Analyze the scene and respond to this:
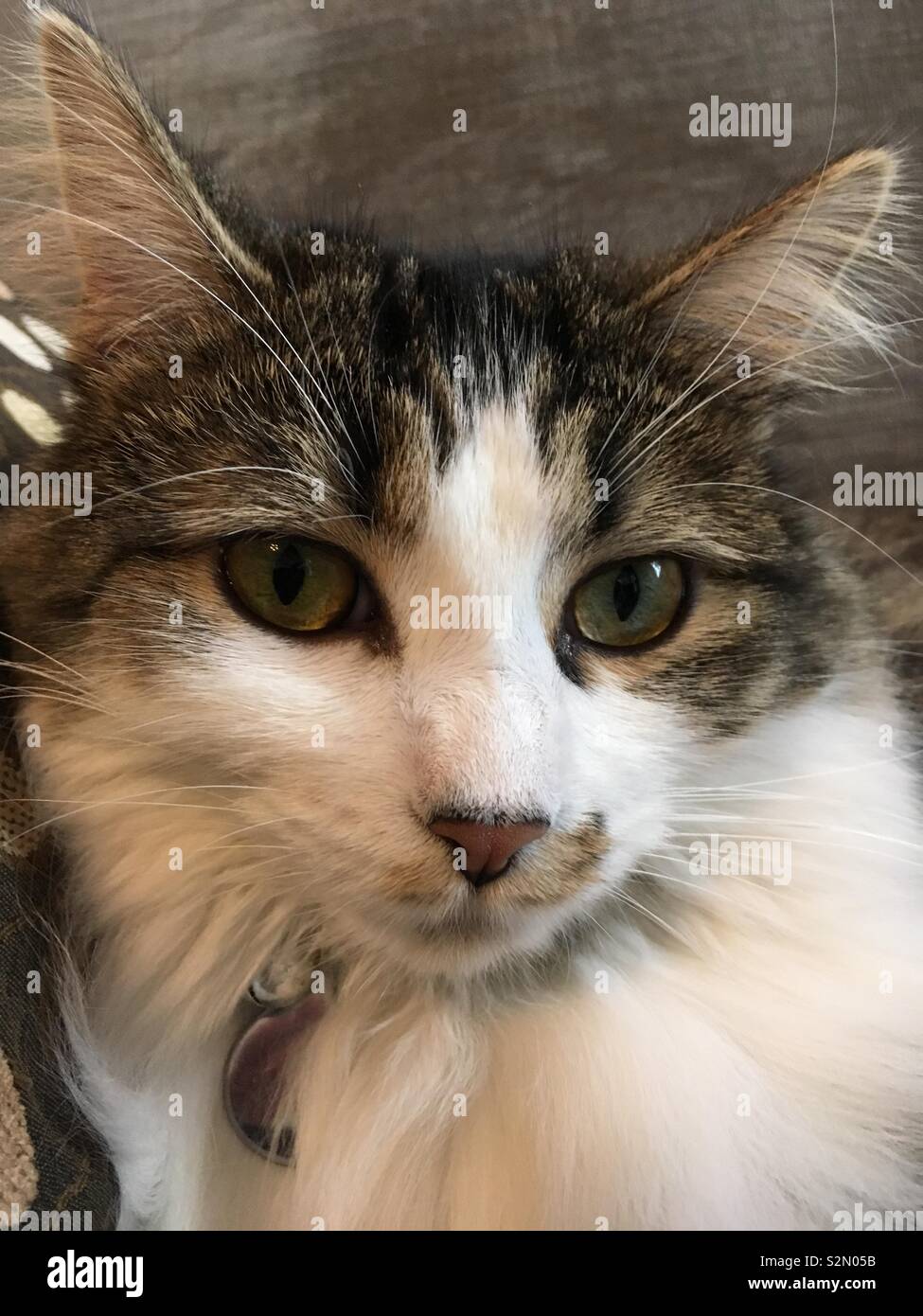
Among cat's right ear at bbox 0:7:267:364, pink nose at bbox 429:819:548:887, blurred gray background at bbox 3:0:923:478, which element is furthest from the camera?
blurred gray background at bbox 3:0:923:478

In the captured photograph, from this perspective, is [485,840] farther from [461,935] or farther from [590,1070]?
[590,1070]

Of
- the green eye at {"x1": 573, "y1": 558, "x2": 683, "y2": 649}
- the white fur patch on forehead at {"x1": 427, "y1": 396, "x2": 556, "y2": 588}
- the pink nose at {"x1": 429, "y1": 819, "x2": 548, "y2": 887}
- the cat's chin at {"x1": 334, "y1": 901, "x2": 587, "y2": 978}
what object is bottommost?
the cat's chin at {"x1": 334, "y1": 901, "x2": 587, "y2": 978}

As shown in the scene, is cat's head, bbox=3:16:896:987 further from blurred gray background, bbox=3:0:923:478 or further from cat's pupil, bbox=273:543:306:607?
blurred gray background, bbox=3:0:923:478

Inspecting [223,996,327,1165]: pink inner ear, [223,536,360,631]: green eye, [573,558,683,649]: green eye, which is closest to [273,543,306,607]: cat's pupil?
[223,536,360,631]: green eye

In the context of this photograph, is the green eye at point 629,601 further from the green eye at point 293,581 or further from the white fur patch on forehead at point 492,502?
the green eye at point 293,581

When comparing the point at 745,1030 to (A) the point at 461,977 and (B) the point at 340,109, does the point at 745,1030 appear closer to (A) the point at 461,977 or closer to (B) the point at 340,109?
(A) the point at 461,977

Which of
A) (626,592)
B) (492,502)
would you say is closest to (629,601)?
(626,592)

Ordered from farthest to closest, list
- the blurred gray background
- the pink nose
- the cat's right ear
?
the blurred gray background < the cat's right ear < the pink nose

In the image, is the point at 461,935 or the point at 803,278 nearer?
the point at 461,935
